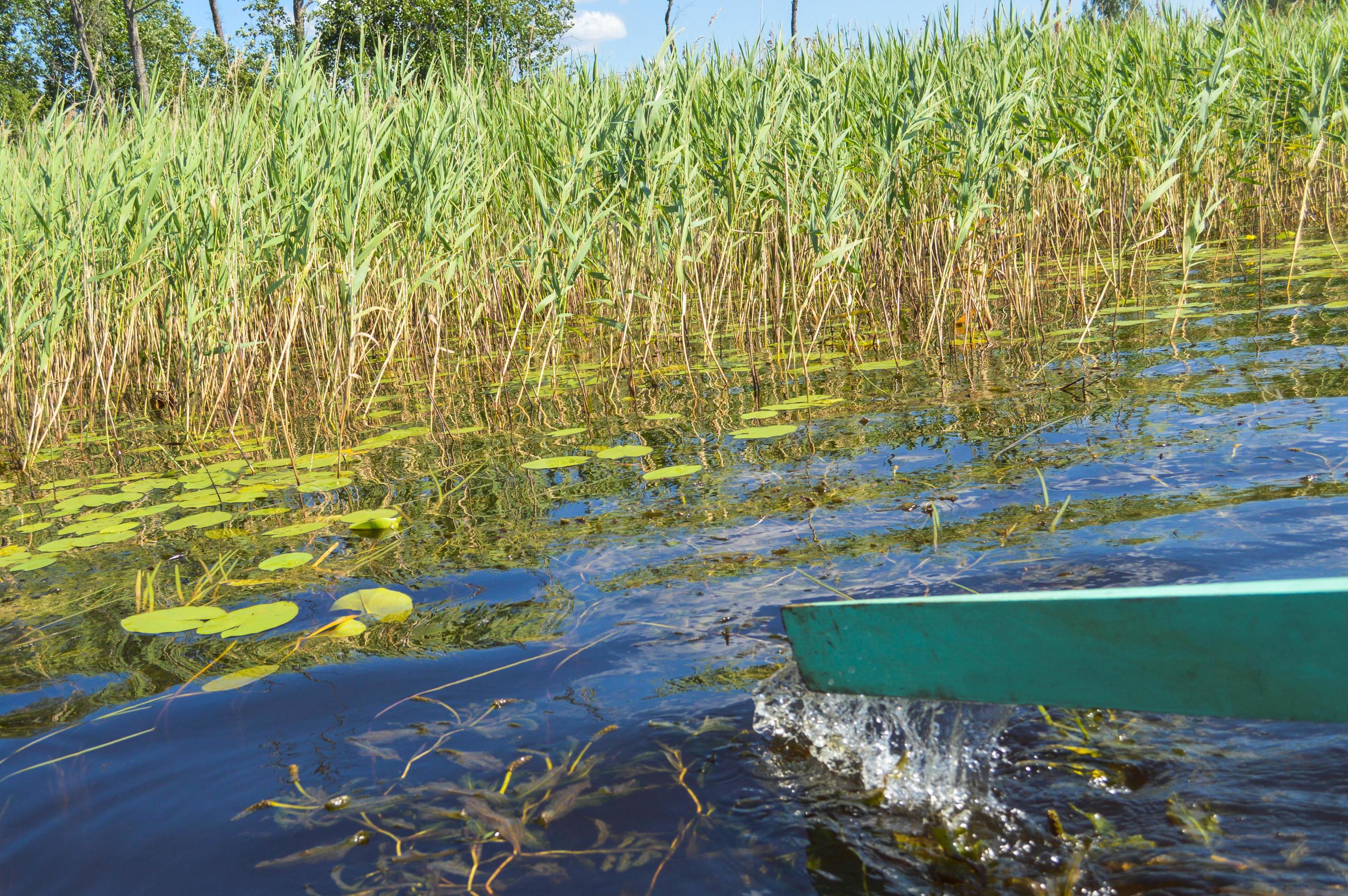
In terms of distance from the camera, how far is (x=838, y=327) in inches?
185

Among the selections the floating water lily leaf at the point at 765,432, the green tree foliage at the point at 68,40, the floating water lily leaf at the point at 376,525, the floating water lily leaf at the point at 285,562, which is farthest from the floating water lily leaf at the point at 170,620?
the green tree foliage at the point at 68,40

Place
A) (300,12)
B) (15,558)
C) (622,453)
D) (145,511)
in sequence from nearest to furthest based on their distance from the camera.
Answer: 1. (15,558)
2. (145,511)
3. (622,453)
4. (300,12)

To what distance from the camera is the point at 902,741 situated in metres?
1.33

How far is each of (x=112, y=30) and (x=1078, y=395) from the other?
36.3 m

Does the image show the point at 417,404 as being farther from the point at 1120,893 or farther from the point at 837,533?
the point at 1120,893

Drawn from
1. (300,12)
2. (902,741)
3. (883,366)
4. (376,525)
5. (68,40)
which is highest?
(68,40)

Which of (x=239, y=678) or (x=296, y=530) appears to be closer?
(x=239, y=678)

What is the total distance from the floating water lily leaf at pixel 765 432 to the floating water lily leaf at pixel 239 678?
5.64 feet

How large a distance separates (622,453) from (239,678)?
1.54 meters

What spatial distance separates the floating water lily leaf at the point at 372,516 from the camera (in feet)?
8.11

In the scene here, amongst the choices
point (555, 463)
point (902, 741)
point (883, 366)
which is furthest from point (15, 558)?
point (883, 366)

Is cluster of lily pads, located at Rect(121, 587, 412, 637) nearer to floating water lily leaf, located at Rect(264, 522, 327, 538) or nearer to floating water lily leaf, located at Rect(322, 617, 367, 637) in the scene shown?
floating water lily leaf, located at Rect(322, 617, 367, 637)

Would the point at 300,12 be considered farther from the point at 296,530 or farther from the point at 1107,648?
the point at 1107,648

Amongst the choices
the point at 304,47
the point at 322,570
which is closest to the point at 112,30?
the point at 304,47
